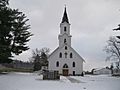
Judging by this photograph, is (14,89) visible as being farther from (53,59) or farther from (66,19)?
(66,19)

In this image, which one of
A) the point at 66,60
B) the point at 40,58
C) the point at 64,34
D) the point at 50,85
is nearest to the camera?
the point at 50,85

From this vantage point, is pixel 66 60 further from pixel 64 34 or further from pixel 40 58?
pixel 40 58

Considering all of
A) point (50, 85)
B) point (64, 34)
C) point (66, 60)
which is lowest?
point (50, 85)

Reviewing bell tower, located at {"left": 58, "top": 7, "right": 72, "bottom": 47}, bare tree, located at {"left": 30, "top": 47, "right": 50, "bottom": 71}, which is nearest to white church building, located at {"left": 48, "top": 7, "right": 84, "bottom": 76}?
bell tower, located at {"left": 58, "top": 7, "right": 72, "bottom": 47}

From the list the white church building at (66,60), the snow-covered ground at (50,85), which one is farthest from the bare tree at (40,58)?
the snow-covered ground at (50,85)

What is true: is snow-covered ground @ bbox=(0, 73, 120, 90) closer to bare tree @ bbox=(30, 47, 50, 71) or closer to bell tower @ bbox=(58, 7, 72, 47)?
bell tower @ bbox=(58, 7, 72, 47)

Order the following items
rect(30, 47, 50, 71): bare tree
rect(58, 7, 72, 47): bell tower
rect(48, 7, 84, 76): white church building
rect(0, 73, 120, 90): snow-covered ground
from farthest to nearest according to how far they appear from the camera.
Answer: rect(30, 47, 50, 71): bare tree < rect(58, 7, 72, 47): bell tower < rect(48, 7, 84, 76): white church building < rect(0, 73, 120, 90): snow-covered ground

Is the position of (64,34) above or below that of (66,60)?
above

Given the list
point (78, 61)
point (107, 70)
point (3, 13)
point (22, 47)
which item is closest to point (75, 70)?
point (78, 61)

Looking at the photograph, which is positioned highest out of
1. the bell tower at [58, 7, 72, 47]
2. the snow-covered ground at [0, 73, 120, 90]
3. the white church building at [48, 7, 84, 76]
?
the bell tower at [58, 7, 72, 47]

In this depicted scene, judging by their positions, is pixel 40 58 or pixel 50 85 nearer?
pixel 50 85

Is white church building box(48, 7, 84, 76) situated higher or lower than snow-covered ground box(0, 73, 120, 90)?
higher

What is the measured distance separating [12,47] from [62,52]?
71.2ft

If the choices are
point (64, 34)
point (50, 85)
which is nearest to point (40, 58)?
point (64, 34)
